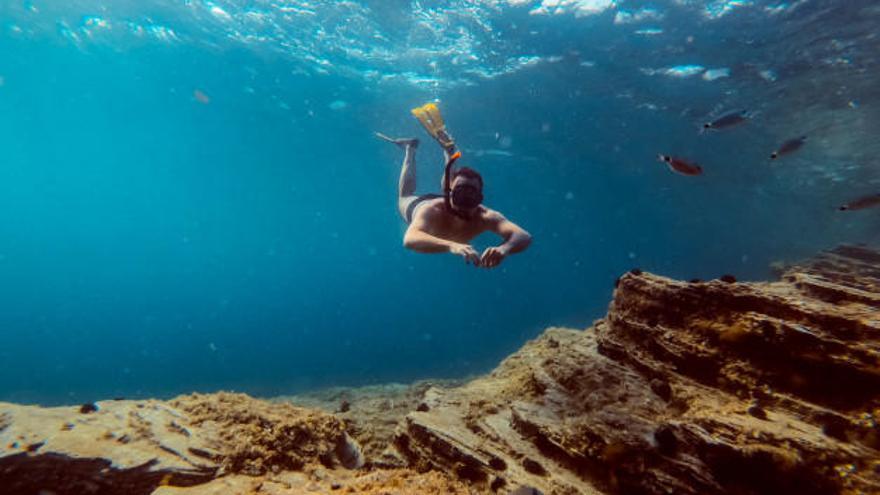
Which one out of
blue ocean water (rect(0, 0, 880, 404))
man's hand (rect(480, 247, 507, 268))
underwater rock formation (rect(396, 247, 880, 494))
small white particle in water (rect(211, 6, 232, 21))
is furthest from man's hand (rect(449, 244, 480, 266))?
small white particle in water (rect(211, 6, 232, 21))

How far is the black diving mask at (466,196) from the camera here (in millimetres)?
5434

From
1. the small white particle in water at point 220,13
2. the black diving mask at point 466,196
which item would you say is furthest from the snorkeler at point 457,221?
the small white particle in water at point 220,13

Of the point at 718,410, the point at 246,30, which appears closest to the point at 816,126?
the point at 718,410

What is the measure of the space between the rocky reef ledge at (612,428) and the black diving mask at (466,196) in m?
2.43

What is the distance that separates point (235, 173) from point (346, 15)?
124 feet

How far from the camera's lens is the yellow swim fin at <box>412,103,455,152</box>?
7.15m

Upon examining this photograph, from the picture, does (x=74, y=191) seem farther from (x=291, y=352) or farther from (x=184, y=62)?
(x=184, y=62)

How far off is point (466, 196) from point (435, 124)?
2.72m

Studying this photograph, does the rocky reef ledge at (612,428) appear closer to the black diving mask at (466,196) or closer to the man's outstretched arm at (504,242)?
the man's outstretched arm at (504,242)

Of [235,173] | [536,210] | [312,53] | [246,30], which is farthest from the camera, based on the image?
[536,210]

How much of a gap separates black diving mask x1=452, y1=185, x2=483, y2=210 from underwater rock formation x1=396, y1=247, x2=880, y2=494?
2.33m

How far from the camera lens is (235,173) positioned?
4812 cm

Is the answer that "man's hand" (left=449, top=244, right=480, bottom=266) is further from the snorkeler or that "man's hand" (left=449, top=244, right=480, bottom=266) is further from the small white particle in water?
the small white particle in water

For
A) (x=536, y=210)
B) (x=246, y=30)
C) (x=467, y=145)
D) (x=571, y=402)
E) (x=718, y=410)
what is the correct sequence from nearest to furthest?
1. (x=718, y=410)
2. (x=571, y=402)
3. (x=246, y=30)
4. (x=467, y=145)
5. (x=536, y=210)
